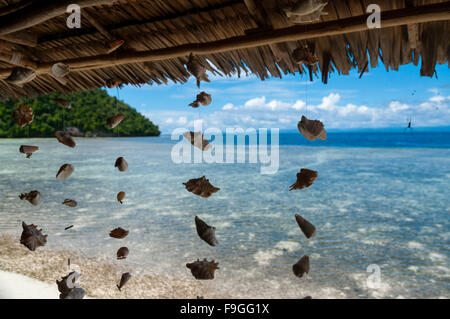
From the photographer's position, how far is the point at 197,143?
158cm

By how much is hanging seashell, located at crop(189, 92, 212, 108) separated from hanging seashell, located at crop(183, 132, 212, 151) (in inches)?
6.2

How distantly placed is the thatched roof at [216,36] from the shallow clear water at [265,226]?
260cm

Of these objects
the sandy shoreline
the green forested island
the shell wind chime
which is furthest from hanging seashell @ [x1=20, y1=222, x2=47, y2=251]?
the green forested island

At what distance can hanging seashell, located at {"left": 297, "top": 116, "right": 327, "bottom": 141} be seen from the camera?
53.2 inches

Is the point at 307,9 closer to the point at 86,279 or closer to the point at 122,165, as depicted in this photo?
the point at 122,165

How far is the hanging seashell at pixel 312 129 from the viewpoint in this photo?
135cm

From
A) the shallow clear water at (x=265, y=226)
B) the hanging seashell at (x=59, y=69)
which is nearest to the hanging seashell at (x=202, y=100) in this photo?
the hanging seashell at (x=59, y=69)

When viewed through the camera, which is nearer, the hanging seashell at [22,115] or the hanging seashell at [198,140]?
the hanging seashell at [198,140]

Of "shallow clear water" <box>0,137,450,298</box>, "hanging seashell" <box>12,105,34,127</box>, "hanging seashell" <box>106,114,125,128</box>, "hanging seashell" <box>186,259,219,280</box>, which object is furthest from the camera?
"shallow clear water" <box>0,137,450,298</box>

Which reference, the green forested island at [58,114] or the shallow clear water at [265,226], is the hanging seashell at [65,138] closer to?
the shallow clear water at [265,226]

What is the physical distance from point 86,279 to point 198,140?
8.63 feet

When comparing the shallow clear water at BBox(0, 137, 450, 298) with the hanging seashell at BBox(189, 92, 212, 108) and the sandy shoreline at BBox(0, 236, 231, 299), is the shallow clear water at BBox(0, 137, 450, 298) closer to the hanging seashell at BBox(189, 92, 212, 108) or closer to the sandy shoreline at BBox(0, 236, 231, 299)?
the sandy shoreline at BBox(0, 236, 231, 299)

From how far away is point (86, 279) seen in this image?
10.8ft
